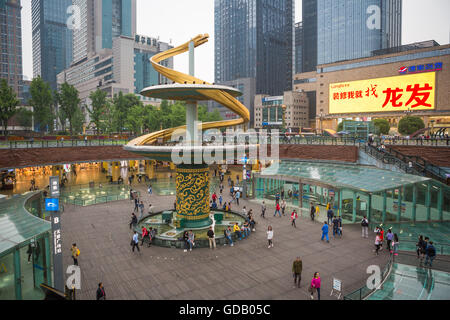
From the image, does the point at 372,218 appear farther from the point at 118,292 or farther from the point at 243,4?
the point at 243,4

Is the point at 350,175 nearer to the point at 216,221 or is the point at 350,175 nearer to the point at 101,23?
the point at 216,221

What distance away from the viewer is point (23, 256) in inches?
536

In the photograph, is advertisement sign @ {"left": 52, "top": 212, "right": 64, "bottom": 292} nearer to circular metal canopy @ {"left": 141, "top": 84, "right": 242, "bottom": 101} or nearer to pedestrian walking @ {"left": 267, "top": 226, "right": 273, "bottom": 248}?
circular metal canopy @ {"left": 141, "top": 84, "right": 242, "bottom": 101}

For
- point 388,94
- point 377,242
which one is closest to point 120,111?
point 377,242

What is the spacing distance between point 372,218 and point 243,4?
169445 millimetres

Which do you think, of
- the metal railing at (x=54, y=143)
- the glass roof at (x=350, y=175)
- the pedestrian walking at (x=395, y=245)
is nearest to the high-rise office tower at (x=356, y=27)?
the glass roof at (x=350, y=175)

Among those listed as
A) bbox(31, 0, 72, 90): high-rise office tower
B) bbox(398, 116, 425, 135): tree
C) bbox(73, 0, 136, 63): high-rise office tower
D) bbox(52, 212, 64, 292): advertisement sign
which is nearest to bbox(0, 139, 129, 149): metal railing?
bbox(52, 212, 64, 292): advertisement sign

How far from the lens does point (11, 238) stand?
12.0 m

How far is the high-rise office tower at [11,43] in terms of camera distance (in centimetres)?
14788

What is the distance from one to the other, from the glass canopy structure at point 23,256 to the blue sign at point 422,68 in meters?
76.4

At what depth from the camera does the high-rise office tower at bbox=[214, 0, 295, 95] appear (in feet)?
538

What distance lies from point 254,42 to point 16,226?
164751 millimetres

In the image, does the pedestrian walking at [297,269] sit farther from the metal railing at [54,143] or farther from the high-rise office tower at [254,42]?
the high-rise office tower at [254,42]
